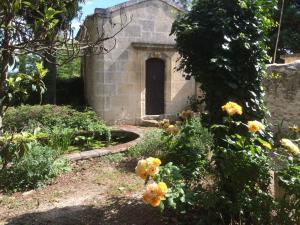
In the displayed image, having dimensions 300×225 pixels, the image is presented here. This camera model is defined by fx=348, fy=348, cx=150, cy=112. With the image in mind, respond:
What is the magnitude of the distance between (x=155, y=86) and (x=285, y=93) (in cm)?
487

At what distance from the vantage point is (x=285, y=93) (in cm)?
835

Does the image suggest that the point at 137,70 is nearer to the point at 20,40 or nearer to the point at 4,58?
the point at 20,40

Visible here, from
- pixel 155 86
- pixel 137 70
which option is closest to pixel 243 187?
pixel 137 70

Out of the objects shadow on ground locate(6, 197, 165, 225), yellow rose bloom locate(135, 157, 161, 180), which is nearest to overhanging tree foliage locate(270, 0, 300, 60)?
shadow on ground locate(6, 197, 165, 225)

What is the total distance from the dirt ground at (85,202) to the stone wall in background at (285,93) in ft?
14.0

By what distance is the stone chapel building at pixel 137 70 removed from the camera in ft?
37.0

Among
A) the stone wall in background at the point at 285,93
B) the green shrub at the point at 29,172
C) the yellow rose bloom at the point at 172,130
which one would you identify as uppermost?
the stone wall in background at the point at 285,93

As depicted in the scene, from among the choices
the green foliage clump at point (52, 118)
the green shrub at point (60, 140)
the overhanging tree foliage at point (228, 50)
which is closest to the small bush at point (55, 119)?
the green foliage clump at point (52, 118)

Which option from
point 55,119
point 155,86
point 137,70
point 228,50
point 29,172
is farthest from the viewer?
point 155,86

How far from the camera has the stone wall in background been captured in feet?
26.7

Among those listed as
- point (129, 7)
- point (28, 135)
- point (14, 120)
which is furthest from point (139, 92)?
point (28, 135)

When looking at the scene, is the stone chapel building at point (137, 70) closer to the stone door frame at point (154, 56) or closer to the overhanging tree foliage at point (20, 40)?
the stone door frame at point (154, 56)

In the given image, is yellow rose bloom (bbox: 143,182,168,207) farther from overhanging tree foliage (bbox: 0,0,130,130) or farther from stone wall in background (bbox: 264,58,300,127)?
stone wall in background (bbox: 264,58,300,127)

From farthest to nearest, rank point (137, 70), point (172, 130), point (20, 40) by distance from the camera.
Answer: point (137, 70) < point (172, 130) < point (20, 40)
